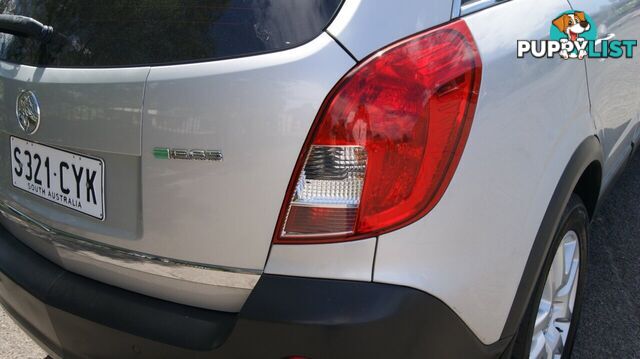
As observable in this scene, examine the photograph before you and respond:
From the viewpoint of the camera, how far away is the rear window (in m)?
1.35

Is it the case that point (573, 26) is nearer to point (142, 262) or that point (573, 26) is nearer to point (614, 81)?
point (614, 81)

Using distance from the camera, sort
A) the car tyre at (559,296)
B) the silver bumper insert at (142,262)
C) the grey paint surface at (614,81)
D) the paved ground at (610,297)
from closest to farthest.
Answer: the silver bumper insert at (142,262), the car tyre at (559,296), the grey paint surface at (614,81), the paved ground at (610,297)

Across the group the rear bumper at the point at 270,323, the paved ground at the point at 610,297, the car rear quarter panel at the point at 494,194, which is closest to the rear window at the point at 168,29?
the car rear quarter panel at the point at 494,194

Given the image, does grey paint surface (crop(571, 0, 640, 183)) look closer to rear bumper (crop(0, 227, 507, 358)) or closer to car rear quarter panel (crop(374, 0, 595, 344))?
car rear quarter panel (crop(374, 0, 595, 344))

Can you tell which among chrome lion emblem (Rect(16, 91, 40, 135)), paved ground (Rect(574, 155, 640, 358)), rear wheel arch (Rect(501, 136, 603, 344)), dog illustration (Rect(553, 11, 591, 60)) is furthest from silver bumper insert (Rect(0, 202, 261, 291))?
paved ground (Rect(574, 155, 640, 358))

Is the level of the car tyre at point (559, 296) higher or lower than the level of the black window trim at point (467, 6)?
lower

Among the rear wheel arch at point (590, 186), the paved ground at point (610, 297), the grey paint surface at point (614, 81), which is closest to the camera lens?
the grey paint surface at point (614, 81)

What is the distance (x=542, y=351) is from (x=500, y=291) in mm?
666

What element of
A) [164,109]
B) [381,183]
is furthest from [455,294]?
[164,109]

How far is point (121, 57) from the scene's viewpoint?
150 cm

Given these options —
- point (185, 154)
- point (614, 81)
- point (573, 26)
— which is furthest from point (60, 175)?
point (614, 81)

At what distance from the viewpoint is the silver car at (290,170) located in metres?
1.32

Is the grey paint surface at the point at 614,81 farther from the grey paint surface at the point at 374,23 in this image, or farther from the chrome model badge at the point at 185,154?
the chrome model badge at the point at 185,154

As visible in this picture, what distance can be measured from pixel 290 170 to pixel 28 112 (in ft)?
2.63
